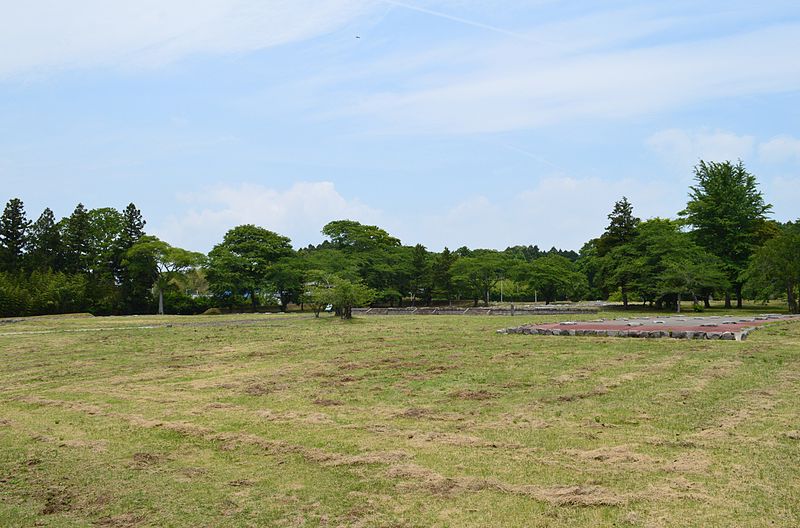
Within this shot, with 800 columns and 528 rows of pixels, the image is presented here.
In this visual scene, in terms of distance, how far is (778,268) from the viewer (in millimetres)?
36500

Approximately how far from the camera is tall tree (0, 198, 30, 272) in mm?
58094

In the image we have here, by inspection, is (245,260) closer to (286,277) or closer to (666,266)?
(286,277)

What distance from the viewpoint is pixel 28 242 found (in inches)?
2391

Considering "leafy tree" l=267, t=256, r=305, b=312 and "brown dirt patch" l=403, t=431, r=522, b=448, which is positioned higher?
"leafy tree" l=267, t=256, r=305, b=312

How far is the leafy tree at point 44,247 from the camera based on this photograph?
5825cm

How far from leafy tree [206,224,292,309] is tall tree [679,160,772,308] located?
39100 millimetres

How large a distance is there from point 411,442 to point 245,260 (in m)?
53.9

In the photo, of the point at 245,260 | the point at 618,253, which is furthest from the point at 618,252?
the point at 245,260

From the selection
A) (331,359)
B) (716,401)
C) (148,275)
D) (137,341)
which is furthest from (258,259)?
(716,401)

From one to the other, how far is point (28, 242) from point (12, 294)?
15.4 metres

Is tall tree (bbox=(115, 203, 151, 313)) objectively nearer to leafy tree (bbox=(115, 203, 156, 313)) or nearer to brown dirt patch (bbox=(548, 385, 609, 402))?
leafy tree (bbox=(115, 203, 156, 313))

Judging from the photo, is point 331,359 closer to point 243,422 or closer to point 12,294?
point 243,422

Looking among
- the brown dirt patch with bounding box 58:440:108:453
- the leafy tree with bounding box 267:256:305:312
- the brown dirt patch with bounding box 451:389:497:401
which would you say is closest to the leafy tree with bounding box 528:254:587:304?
the leafy tree with bounding box 267:256:305:312

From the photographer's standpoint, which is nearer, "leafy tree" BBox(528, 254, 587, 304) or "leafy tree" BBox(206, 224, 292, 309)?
"leafy tree" BBox(206, 224, 292, 309)
